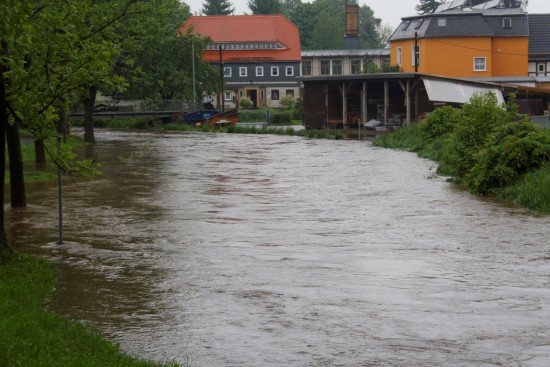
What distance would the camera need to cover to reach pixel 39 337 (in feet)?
32.7

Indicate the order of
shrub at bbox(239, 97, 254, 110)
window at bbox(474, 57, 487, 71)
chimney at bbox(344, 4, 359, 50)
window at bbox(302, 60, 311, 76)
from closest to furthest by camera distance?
window at bbox(474, 57, 487, 71), shrub at bbox(239, 97, 254, 110), chimney at bbox(344, 4, 359, 50), window at bbox(302, 60, 311, 76)

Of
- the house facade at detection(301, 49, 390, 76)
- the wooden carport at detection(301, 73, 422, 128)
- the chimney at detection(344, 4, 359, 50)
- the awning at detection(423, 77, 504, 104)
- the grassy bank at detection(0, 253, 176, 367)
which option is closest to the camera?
the grassy bank at detection(0, 253, 176, 367)

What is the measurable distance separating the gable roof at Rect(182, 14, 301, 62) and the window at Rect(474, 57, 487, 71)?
31.2 meters

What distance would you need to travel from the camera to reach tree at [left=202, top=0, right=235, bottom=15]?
13162 centimetres

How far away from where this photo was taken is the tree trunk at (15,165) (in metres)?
21.2

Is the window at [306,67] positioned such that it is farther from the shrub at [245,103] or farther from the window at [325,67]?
the shrub at [245,103]

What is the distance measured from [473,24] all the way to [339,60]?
112ft

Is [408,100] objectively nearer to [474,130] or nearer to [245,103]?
[474,130]

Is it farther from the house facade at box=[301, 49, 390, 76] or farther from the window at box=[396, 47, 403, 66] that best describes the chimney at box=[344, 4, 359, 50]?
the window at box=[396, 47, 403, 66]

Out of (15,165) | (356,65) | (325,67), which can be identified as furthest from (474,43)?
(15,165)

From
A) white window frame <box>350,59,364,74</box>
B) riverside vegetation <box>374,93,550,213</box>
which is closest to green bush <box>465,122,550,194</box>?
riverside vegetation <box>374,93,550,213</box>

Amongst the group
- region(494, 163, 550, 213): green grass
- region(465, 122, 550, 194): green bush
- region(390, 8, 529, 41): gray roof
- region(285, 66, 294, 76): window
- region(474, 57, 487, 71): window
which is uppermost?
region(390, 8, 529, 41): gray roof

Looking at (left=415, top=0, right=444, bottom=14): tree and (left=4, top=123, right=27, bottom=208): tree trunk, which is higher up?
(left=415, top=0, right=444, bottom=14): tree

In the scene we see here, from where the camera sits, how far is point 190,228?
68.4 ft
